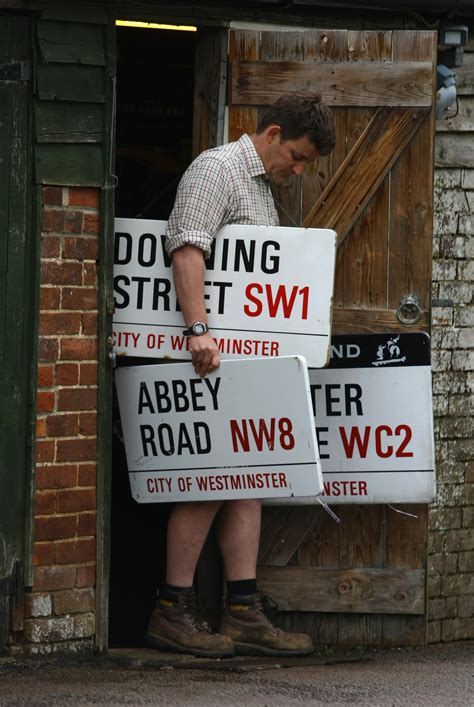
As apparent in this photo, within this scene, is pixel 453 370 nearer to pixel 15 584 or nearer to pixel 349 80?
pixel 349 80

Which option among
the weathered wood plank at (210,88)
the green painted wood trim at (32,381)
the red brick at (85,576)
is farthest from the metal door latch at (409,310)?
the red brick at (85,576)

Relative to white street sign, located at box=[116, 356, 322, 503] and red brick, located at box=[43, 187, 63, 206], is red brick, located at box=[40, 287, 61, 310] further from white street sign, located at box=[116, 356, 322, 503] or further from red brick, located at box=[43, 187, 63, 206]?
white street sign, located at box=[116, 356, 322, 503]

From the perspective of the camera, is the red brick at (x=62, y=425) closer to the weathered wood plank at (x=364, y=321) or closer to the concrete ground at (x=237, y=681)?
the concrete ground at (x=237, y=681)

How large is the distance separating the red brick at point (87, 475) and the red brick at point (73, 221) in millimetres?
976

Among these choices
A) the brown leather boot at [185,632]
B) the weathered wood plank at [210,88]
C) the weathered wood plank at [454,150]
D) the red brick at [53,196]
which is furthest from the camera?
the weathered wood plank at [454,150]

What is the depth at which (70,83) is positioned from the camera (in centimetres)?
536

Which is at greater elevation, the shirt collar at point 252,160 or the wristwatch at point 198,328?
the shirt collar at point 252,160

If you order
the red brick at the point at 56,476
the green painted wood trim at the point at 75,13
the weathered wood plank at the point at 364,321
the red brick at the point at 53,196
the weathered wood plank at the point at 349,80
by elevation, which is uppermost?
the green painted wood trim at the point at 75,13

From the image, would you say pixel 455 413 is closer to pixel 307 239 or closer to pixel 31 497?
pixel 307 239

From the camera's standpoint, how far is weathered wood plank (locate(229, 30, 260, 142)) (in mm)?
5742

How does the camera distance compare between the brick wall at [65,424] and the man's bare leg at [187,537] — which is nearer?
the brick wall at [65,424]

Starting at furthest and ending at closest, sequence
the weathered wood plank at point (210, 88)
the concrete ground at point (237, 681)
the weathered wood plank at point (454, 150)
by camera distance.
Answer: the weathered wood plank at point (454, 150), the weathered wood plank at point (210, 88), the concrete ground at point (237, 681)

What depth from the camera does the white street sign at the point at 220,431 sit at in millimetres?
5320

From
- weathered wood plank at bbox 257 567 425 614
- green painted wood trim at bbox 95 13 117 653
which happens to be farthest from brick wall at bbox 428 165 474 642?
green painted wood trim at bbox 95 13 117 653
